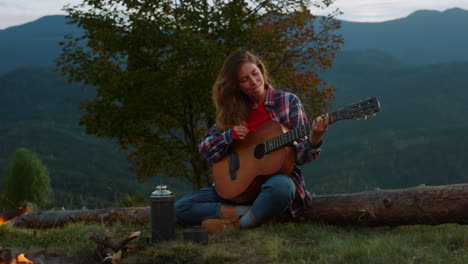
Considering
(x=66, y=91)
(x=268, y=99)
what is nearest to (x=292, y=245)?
(x=268, y=99)

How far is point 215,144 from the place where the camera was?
4.53 metres

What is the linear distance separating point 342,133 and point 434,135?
143ft

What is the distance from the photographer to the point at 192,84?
9461 millimetres

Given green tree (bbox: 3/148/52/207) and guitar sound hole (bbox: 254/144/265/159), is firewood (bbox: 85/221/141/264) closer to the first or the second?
guitar sound hole (bbox: 254/144/265/159)

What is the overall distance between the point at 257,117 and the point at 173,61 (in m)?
5.51

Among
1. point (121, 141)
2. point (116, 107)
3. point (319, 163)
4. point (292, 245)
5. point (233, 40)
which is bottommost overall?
point (319, 163)

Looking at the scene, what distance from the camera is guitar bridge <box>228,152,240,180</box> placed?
14.5 feet

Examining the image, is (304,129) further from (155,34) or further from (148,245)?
(155,34)

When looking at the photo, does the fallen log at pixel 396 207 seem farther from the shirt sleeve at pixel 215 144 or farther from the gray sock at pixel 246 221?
the shirt sleeve at pixel 215 144

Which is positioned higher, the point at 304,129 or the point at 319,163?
the point at 304,129

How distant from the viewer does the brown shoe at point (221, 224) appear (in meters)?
4.30

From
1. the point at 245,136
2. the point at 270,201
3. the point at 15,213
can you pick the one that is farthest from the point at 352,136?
the point at 15,213

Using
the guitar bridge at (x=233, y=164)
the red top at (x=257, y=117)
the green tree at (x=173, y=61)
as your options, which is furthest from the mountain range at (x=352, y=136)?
the red top at (x=257, y=117)

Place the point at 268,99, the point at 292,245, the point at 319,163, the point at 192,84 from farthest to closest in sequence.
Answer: the point at 319,163
the point at 192,84
the point at 268,99
the point at 292,245
